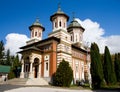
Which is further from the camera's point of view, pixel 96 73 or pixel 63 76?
pixel 96 73

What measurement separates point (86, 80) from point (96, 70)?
1426cm

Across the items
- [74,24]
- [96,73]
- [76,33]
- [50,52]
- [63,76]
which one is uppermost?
[74,24]

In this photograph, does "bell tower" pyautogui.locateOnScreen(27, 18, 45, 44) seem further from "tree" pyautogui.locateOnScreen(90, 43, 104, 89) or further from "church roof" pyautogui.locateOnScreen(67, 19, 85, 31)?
"tree" pyautogui.locateOnScreen(90, 43, 104, 89)

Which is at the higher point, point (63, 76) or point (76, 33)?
point (76, 33)

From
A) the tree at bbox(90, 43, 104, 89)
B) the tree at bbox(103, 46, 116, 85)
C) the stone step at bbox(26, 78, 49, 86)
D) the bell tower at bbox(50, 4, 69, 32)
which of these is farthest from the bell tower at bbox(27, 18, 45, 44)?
the tree at bbox(103, 46, 116, 85)

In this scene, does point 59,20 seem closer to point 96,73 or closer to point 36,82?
point 96,73

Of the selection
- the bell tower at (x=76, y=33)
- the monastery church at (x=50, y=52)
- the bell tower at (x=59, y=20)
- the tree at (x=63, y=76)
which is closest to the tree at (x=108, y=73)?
the monastery church at (x=50, y=52)

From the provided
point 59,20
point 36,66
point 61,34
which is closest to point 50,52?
point 61,34

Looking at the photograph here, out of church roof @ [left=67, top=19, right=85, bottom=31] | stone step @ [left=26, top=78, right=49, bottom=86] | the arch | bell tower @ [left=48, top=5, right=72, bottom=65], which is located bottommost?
stone step @ [left=26, top=78, right=49, bottom=86]

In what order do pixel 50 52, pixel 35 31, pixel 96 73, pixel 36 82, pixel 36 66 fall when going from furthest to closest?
pixel 35 31 → pixel 36 66 → pixel 50 52 → pixel 96 73 → pixel 36 82

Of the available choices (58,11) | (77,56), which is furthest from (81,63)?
(58,11)

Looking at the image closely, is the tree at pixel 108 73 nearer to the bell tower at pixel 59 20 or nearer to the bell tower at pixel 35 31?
the bell tower at pixel 59 20

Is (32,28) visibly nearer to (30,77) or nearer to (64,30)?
(64,30)

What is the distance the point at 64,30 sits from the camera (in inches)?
1374
